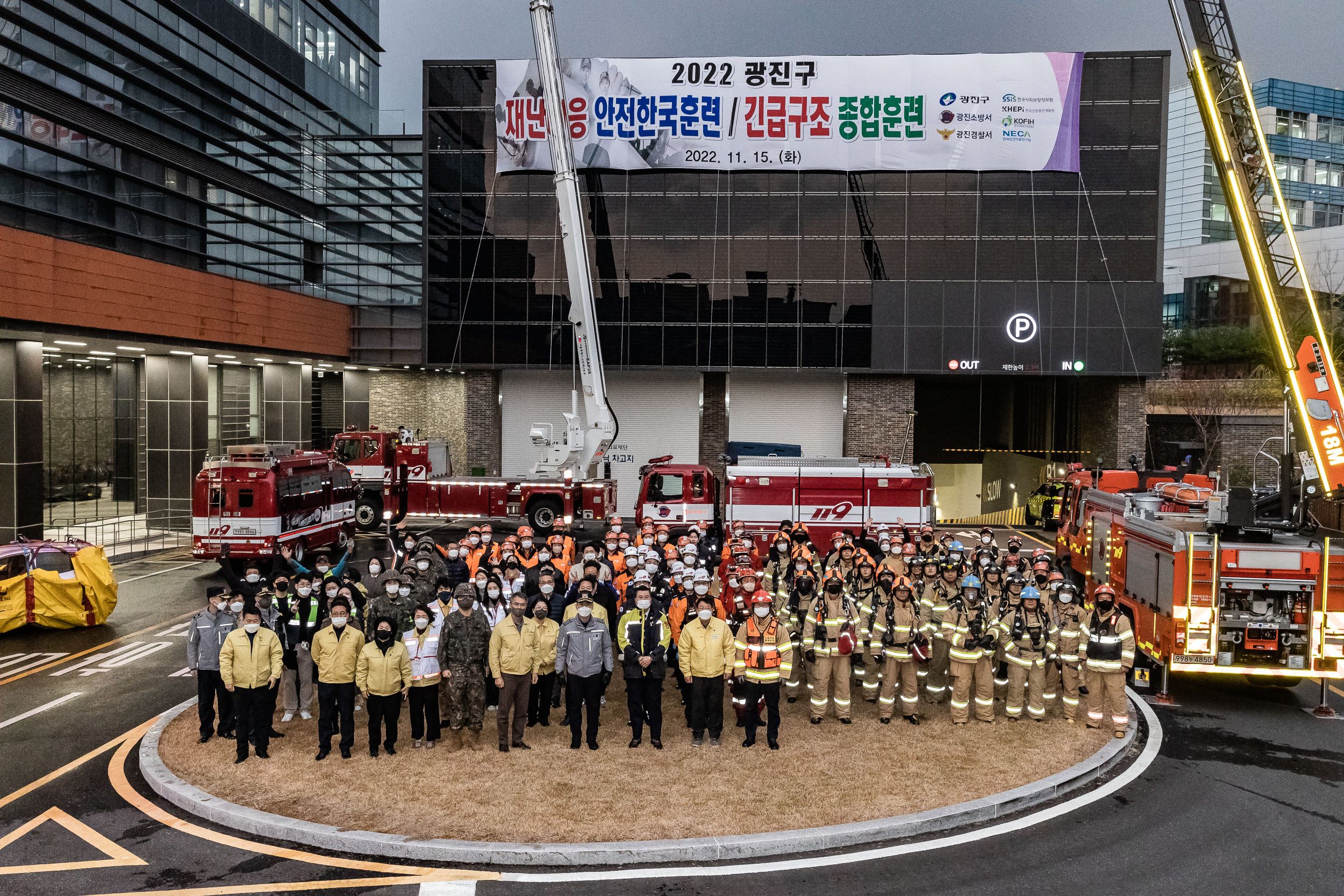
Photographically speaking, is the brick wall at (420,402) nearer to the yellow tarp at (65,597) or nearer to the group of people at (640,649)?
the yellow tarp at (65,597)

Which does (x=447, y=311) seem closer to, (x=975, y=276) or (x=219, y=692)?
(x=975, y=276)

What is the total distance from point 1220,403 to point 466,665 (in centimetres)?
3278

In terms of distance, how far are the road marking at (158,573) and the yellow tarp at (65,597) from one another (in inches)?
143

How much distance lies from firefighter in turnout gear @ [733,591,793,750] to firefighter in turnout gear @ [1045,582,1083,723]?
339 centimetres

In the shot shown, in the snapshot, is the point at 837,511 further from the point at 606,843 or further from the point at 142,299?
the point at 142,299

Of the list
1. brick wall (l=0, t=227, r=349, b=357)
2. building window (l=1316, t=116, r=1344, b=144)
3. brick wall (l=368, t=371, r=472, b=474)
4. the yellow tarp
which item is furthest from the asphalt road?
building window (l=1316, t=116, r=1344, b=144)

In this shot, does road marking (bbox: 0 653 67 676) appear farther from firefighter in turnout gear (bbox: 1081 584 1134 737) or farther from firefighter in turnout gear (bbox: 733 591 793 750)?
firefighter in turnout gear (bbox: 1081 584 1134 737)

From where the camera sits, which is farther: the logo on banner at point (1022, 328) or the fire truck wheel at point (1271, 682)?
the logo on banner at point (1022, 328)

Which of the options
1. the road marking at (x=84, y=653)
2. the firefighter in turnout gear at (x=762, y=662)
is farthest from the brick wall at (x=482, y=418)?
the firefighter in turnout gear at (x=762, y=662)

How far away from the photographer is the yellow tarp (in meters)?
14.7

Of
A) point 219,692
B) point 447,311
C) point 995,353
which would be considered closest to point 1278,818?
point 219,692

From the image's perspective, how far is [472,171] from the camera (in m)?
31.6

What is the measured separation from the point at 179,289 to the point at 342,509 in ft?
25.1

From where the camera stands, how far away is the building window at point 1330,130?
226 feet
